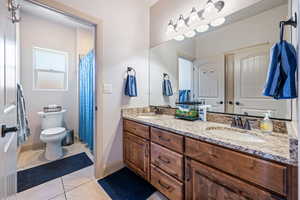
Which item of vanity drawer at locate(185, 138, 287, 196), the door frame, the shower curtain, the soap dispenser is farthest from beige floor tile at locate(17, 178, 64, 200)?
the soap dispenser

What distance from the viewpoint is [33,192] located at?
4.99 feet

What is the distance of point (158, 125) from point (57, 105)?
2461 mm

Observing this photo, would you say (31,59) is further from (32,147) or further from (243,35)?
(243,35)

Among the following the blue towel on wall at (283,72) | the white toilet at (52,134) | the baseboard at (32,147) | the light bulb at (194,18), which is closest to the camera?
the blue towel on wall at (283,72)

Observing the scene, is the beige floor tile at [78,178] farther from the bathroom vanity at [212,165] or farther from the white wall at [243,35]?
the white wall at [243,35]

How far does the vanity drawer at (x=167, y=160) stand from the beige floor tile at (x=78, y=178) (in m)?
0.94

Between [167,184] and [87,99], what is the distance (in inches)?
78.1

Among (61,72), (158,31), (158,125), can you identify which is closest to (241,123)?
(158,125)

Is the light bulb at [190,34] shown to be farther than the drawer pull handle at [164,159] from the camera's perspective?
Yes

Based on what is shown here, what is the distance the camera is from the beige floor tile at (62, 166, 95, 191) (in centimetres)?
165

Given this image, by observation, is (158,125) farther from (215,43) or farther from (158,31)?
(158,31)

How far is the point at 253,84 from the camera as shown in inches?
51.4

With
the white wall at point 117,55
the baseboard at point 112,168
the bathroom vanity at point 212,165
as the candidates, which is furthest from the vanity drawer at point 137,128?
the baseboard at point 112,168

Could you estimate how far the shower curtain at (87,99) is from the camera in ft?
7.96
